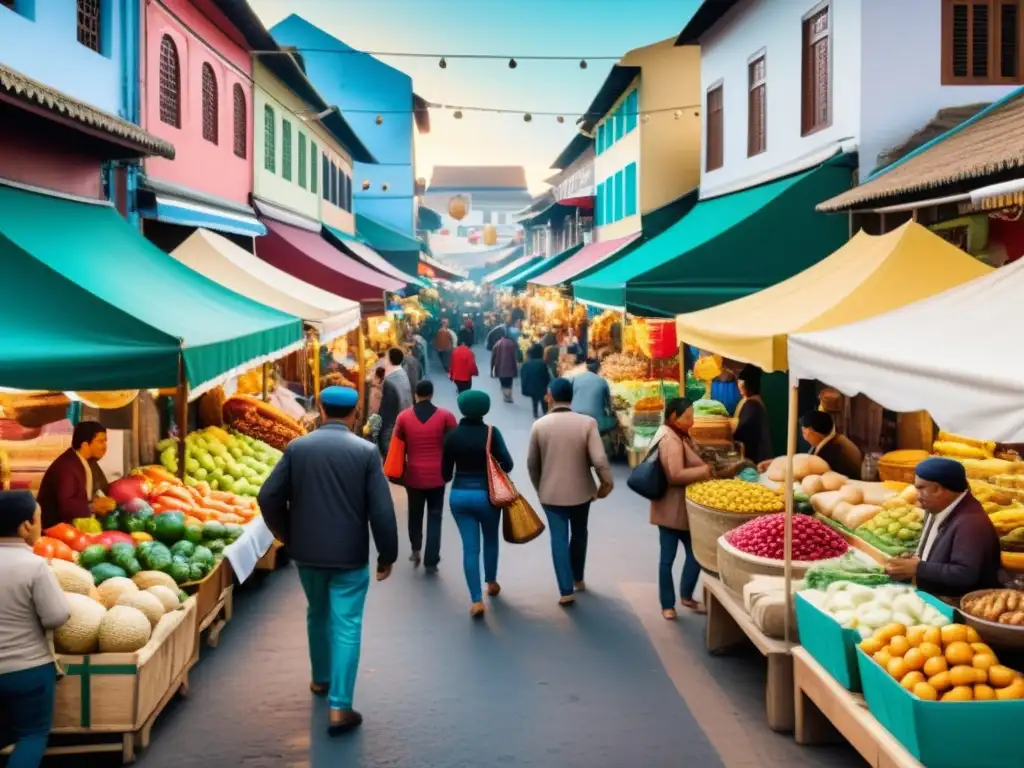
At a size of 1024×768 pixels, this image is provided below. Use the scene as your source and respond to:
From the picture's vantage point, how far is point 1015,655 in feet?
16.1

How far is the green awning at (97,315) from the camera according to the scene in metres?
6.18

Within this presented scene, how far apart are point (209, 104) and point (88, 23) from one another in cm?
498

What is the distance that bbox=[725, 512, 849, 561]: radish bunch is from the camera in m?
6.96

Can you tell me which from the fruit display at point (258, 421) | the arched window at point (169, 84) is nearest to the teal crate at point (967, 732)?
the fruit display at point (258, 421)

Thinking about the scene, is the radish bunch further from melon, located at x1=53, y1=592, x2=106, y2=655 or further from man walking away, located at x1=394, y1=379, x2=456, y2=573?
melon, located at x1=53, y1=592, x2=106, y2=655

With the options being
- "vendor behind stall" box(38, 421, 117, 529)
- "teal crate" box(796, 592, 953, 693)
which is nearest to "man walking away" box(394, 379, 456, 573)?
"vendor behind stall" box(38, 421, 117, 529)

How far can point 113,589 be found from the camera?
6398 millimetres

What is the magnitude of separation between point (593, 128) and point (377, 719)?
29.7 metres

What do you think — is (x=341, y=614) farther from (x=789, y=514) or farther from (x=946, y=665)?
(x=946, y=665)

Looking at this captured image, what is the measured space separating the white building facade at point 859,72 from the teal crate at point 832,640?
817 cm

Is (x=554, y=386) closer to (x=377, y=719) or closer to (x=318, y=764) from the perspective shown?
(x=377, y=719)

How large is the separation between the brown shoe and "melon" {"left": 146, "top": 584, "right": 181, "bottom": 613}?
122 centimetres

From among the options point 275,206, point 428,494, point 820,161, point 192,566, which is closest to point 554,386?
point 428,494

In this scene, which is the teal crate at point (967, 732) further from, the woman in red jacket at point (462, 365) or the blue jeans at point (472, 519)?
the woman in red jacket at point (462, 365)
